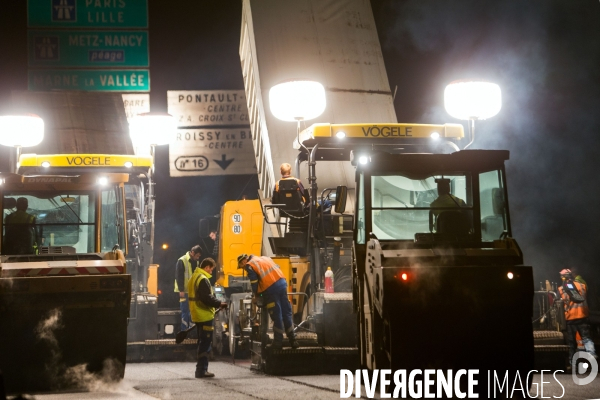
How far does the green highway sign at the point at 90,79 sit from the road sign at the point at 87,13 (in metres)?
0.88

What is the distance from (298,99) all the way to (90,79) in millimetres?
8112

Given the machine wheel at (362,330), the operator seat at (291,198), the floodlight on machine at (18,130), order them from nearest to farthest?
the machine wheel at (362,330) < the operator seat at (291,198) < the floodlight on machine at (18,130)

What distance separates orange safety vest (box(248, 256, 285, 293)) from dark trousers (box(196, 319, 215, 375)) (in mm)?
1026

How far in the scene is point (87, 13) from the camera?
691 inches

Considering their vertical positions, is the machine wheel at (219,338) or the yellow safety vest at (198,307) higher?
the yellow safety vest at (198,307)

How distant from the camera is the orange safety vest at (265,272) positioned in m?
10.7

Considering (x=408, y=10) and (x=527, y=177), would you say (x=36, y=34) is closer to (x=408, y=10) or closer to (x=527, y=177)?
(x=408, y=10)

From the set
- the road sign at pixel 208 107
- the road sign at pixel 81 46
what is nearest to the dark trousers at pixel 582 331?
the road sign at pixel 208 107

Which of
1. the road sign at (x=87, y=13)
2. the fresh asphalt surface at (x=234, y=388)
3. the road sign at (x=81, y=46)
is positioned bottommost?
the fresh asphalt surface at (x=234, y=388)

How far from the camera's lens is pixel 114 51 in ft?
58.2

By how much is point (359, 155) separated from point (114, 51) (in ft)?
34.7

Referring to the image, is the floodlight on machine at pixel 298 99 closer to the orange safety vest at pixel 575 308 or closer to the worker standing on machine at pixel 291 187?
the worker standing on machine at pixel 291 187

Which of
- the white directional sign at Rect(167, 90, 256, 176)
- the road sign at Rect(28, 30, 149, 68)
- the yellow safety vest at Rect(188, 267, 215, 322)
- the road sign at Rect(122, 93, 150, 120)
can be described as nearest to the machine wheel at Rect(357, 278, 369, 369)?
the yellow safety vest at Rect(188, 267, 215, 322)

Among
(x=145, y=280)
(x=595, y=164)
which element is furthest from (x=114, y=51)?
(x=595, y=164)
